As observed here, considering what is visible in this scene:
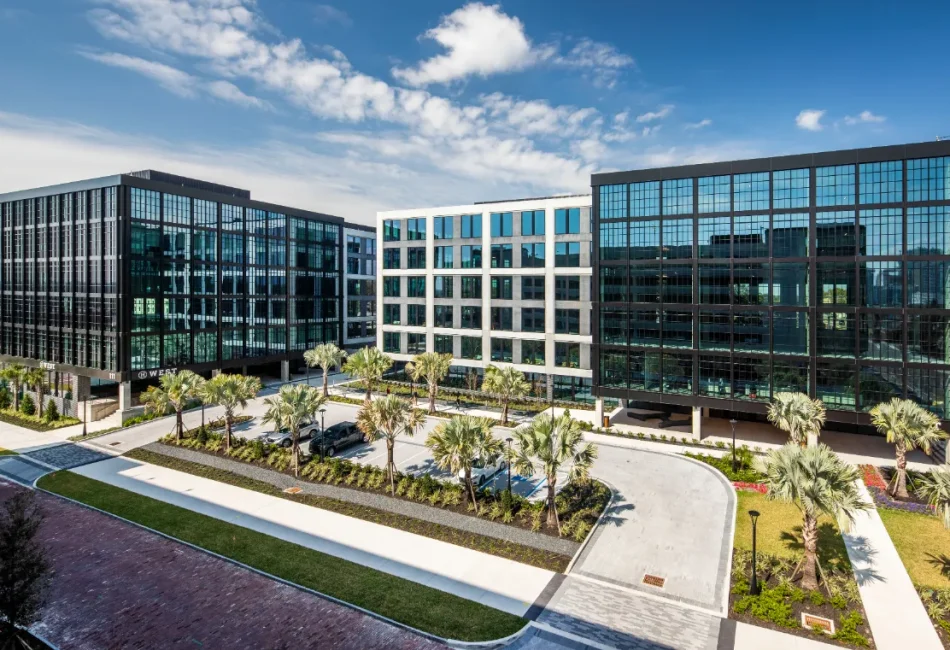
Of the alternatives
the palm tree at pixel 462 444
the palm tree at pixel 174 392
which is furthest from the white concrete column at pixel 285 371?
the palm tree at pixel 462 444

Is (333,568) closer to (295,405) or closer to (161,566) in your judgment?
(161,566)

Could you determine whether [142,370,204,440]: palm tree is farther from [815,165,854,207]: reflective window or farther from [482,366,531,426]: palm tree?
[815,165,854,207]: reflective window

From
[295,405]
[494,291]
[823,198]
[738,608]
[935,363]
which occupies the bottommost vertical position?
[738,608]

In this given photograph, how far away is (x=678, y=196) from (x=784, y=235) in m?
8.44

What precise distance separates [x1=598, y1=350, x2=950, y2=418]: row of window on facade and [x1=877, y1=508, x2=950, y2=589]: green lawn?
1136 cm

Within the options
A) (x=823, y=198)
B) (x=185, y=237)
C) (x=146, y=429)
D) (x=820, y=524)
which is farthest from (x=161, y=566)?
(x=823, y=198)

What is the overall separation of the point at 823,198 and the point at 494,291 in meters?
32.9

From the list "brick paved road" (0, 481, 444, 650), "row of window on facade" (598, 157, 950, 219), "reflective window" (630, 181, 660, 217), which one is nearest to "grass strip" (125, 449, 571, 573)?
"brick paved road" (0, 481, 444, 650)

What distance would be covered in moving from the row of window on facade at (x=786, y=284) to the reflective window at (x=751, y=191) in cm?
457

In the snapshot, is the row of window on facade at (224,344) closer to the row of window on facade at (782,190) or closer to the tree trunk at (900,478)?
the row of window on facade at (782,190)

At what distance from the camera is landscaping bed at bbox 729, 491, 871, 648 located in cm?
1927

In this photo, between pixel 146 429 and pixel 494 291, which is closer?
pixel 146 429

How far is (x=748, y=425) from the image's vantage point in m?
47.1

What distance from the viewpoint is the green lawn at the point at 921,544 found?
22.8m
